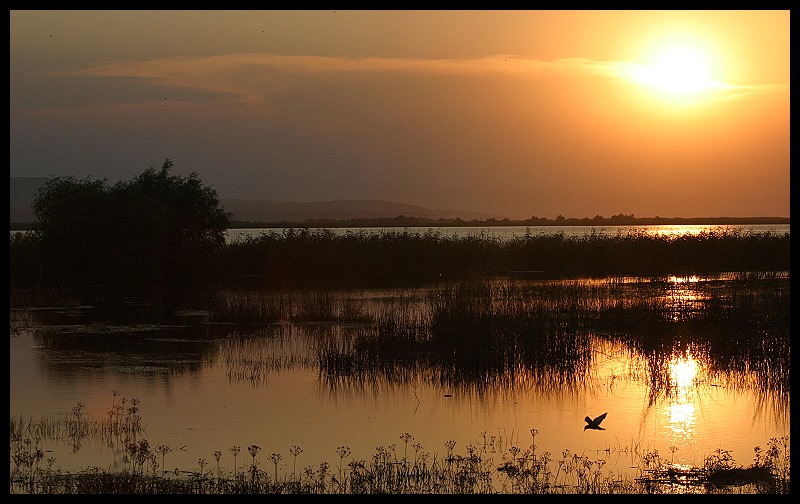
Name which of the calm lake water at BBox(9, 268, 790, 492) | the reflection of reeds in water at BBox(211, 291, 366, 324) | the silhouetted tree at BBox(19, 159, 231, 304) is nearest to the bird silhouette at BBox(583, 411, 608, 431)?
the calm lake water at BBox(9, 268, 790, 492)

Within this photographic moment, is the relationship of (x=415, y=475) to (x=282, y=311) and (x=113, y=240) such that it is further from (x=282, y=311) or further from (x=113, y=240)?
(x=113, y=240)

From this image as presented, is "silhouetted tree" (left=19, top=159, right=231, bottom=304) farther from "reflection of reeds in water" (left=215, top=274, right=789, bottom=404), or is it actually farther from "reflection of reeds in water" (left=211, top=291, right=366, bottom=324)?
"reflection of reeds in water" (left=215, top=274, right=789, bottom=404)

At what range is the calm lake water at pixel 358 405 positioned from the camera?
10102mm

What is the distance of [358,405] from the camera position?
1268 cm

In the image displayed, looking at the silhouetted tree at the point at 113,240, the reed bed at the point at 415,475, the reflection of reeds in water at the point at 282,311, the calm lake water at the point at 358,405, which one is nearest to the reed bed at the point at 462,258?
the silhouetted tree at the point at 113,240

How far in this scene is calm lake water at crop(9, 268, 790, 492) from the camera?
33.1 feet

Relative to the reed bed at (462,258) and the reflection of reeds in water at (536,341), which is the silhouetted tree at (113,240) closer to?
the reed bed at (462,258)

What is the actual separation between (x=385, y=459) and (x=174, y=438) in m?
2.65

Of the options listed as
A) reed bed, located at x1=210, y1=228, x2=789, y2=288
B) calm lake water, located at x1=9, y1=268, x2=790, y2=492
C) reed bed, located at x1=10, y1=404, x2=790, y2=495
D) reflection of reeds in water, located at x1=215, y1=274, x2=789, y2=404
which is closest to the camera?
reed bed, located at x1=10, y1=404, x2=790, y2=495

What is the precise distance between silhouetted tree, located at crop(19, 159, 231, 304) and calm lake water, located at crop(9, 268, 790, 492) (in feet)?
38.2

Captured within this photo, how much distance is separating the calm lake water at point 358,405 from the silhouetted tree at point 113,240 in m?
11.6

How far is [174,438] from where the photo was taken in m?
10.5
